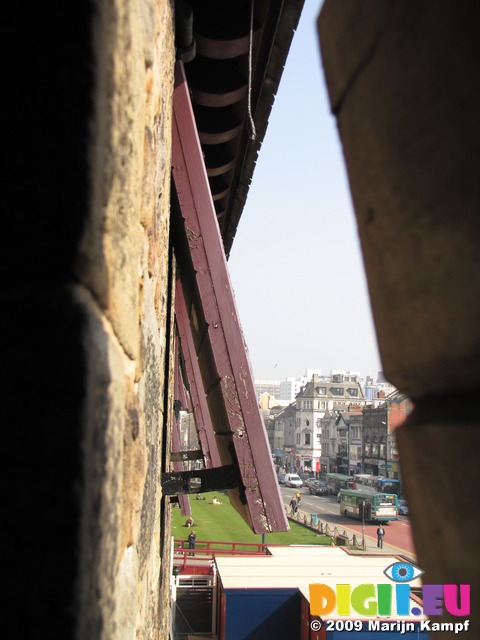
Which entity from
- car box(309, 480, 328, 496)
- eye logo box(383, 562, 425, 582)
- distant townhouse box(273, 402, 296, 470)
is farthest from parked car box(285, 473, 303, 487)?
eye logo box(383, 562, 425, 582)

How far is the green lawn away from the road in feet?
8.81

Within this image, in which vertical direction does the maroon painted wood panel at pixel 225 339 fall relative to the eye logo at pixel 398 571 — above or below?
above

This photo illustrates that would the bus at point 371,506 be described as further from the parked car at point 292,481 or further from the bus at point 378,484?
the parked car at point 292,481

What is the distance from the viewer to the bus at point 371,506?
1427 inches

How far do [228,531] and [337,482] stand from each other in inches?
932

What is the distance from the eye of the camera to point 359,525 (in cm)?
3609

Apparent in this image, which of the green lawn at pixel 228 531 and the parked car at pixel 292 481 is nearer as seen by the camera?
the green lawn at pixel 228 531

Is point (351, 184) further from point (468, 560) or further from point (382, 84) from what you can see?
point (468, 560)

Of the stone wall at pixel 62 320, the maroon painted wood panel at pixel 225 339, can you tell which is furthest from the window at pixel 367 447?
the stone wall at pixel 62 320

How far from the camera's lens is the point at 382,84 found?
618mm

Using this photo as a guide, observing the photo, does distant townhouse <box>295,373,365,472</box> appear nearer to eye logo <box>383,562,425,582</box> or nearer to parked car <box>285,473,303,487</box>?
parked car <box>285,473,303,487</box>

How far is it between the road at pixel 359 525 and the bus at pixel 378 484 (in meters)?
2.45

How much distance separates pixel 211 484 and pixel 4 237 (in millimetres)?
2474

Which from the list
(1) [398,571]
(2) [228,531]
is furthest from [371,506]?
(1) [398,571]
